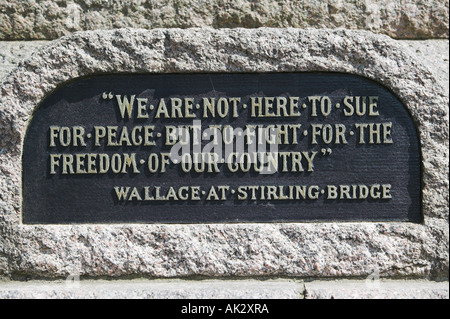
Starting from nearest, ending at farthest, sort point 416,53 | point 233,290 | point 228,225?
point 233,290 < point 228,225 < point 416,53

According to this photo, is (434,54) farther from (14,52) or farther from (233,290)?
(14,52)

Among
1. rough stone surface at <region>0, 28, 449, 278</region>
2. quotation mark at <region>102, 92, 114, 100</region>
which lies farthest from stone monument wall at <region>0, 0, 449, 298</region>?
quotation mark at <region>102, 92, 114, 100</region>

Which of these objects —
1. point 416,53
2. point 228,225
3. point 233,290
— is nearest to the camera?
point 233,290

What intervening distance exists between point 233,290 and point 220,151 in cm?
81

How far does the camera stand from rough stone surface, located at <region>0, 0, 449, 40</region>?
299 cm

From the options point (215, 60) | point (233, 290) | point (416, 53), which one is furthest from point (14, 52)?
point (416, 53)

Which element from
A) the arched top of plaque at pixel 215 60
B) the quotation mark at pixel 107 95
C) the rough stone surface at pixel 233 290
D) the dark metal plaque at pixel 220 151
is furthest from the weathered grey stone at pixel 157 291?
the quotation mark at pixel 107 95

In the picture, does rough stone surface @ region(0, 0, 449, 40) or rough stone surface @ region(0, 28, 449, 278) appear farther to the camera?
rough stone surface @ region(0, 0, 449, 40)

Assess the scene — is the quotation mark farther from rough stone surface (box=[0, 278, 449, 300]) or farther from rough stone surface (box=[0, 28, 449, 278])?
rough stone surface (box=[0, 278, 449, 300])

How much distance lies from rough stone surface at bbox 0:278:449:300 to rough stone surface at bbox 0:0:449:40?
1.52 meters

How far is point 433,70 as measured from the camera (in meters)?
2.96

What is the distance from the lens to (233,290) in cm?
277

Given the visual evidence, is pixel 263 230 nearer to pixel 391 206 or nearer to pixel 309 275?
pixel 309 275

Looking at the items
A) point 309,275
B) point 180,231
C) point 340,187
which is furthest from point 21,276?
point 340,187
